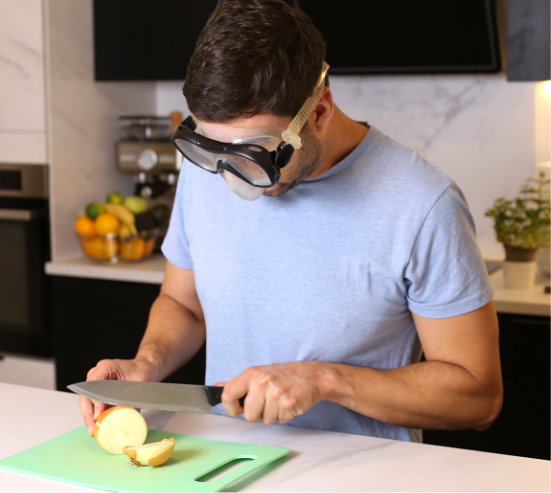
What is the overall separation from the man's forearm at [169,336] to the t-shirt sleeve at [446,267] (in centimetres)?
46

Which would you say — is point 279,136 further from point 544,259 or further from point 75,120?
point 75,120

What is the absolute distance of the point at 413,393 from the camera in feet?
3.49

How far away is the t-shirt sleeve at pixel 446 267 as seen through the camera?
107 centimetres

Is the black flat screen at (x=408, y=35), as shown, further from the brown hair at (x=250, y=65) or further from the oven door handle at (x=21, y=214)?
the brown hair at (x=250, y=65)

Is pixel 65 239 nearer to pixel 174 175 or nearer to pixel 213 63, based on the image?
pixel 174 175

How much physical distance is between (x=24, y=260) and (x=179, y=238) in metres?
1.21

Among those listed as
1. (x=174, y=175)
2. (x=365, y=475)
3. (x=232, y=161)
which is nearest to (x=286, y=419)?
(x=365, y=475)

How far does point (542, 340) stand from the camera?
71.9 inches

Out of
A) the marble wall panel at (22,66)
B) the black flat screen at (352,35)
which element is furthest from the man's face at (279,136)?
the marble wall panel at (22,66)

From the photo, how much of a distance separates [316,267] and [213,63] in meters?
0.40

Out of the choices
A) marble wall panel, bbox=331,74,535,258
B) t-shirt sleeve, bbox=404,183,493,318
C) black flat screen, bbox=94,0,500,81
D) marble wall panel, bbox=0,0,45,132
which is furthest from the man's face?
marble wall panel, bbox=0,0,45,132

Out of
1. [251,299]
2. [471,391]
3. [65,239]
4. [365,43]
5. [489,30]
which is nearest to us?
[471,391]

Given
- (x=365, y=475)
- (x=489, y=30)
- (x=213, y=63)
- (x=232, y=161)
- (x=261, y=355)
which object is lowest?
(x=365, y=475)

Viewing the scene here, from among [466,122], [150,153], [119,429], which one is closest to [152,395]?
[119,429]
